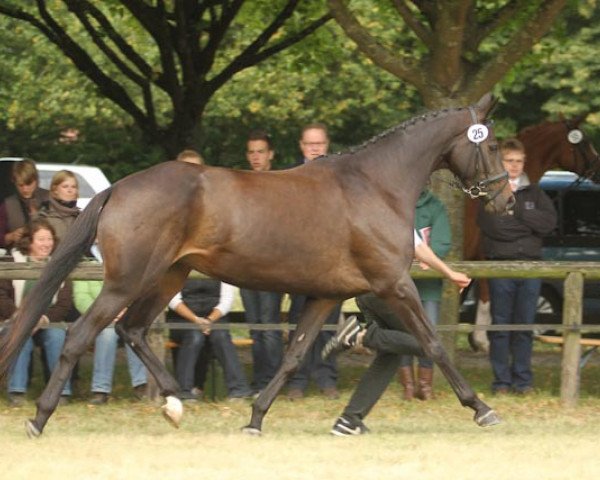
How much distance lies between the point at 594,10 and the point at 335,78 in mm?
6547

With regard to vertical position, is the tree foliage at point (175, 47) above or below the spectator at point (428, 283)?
above

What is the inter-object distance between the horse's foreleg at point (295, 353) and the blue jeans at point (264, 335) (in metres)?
2.07

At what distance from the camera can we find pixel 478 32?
1337 cm

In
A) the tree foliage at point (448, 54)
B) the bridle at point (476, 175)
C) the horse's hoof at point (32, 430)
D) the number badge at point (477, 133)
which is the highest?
the tree foliage at point (448, 54)

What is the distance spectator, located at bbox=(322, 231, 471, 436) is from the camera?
979cm

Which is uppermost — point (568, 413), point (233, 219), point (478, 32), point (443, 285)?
point (478, 32)

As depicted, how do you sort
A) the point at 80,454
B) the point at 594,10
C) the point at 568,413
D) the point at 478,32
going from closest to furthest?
the point at 80,454 → the point at 568,413 → the point at 478,32 → the point at 594,10

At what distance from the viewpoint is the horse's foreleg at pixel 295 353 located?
31.7ft

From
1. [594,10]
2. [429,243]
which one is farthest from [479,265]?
[594,10]

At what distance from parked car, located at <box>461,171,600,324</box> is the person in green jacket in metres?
6.70

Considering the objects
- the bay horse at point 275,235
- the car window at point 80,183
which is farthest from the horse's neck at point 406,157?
the car window at point 80,183

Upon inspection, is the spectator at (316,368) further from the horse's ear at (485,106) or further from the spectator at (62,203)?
the horse's ear at (485,106)

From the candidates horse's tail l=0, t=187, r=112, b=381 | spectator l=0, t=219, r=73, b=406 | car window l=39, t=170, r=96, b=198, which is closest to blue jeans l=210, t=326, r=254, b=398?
spectator l=0, t=219, r=73, b=406

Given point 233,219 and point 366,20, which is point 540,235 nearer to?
point 233,219
